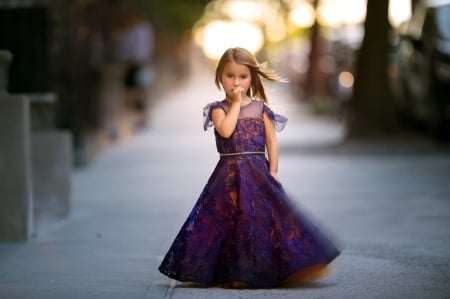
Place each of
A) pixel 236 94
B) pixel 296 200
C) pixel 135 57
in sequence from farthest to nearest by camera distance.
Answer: pixel 135 57 → pixel 296 200 → pixel 236 94

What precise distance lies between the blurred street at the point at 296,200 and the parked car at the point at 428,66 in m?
0.65

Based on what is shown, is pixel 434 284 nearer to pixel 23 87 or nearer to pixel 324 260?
pixel 324 260

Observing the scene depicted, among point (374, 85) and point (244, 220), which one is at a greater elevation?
point (374, 85)

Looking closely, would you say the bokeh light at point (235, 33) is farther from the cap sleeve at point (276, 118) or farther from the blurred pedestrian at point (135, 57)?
the cap sleeve at point (276, 118)

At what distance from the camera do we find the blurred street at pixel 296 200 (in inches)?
257

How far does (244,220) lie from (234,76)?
3.08ft

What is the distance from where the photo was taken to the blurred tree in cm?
1806

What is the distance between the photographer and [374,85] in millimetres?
18156

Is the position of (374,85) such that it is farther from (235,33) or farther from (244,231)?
(235,33)

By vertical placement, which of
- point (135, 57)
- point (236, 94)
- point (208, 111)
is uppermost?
point (135, 57)

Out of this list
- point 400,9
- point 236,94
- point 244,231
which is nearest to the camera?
point 244,231

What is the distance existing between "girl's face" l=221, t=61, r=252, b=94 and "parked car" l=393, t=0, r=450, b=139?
10.4m

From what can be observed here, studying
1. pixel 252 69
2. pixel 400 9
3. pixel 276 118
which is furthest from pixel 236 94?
pixel 400 9

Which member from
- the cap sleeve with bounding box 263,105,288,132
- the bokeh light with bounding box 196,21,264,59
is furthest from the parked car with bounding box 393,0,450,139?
the bokeh light with bounding box 196,21,264,59
